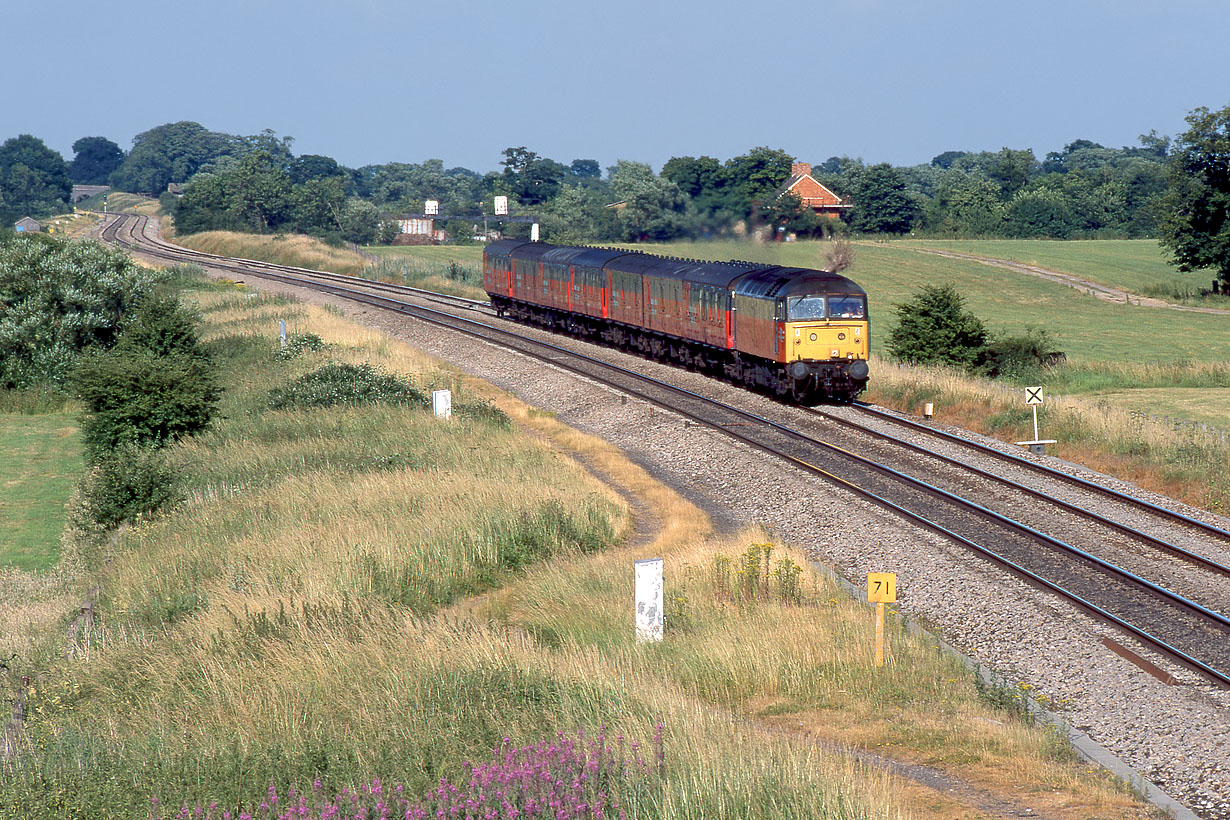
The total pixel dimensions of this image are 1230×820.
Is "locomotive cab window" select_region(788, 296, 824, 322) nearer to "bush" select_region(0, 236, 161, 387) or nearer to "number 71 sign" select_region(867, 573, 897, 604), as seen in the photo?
"number 71 sign" select_region(867, 573, 897, 604)

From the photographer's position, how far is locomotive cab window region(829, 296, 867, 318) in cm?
2848

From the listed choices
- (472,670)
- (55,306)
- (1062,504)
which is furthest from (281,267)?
(472,670)

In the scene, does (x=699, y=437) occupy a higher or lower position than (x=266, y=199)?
lower

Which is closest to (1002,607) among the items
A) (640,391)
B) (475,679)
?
(475,679)

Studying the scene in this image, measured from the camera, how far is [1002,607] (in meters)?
14.2

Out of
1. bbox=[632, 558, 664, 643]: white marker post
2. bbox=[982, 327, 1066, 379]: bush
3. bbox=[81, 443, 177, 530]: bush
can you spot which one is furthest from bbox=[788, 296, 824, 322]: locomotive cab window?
bbox=[632, 558, 664, 643]: white marker post

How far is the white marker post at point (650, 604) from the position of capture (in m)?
12.3

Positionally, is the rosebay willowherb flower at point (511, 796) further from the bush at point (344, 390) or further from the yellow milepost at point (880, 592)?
the bush at point (344, 390)

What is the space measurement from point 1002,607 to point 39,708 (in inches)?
406

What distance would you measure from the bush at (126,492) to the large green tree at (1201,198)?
217 feet

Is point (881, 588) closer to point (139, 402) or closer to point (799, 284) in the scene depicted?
point (799, 284)

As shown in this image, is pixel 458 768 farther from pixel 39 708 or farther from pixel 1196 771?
pixel 1196 771

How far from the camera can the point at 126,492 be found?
22891mm

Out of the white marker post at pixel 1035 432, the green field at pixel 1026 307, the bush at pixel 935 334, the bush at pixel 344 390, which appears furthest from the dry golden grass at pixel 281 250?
the white marker post at pixel 1035 432
